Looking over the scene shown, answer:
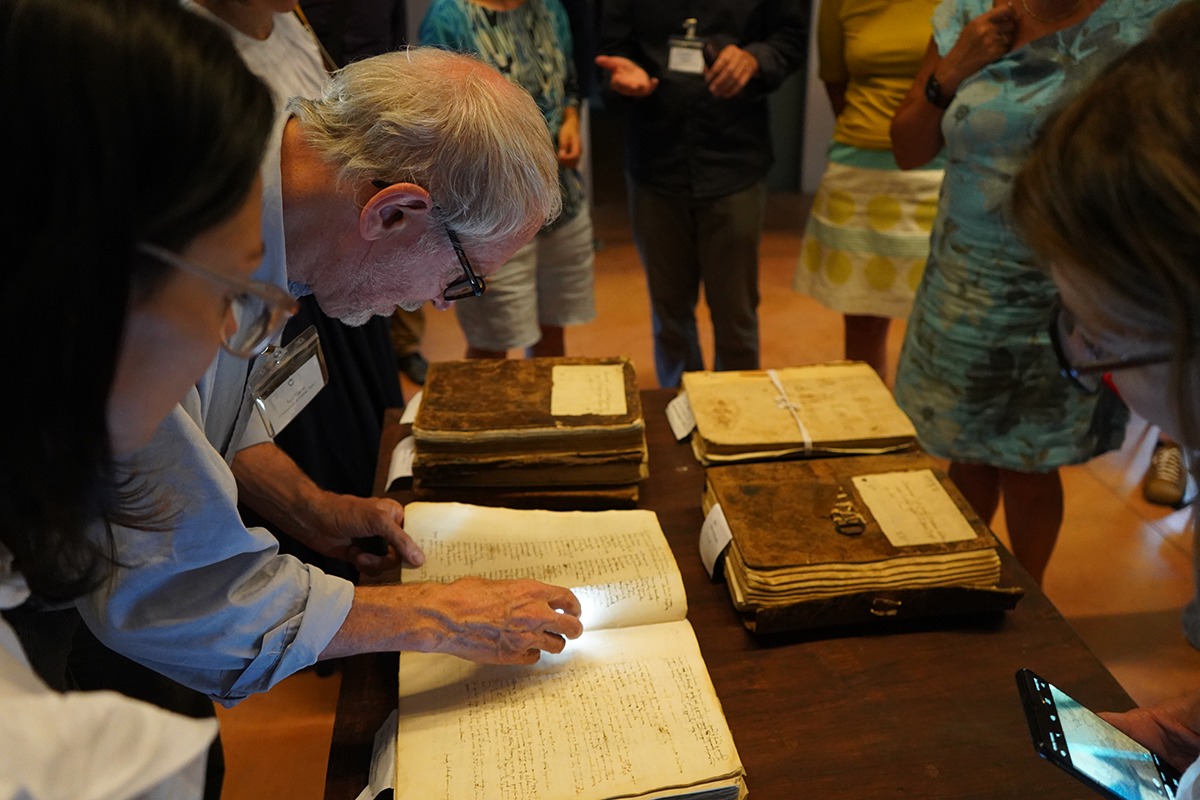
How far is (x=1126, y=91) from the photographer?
71 centimetres

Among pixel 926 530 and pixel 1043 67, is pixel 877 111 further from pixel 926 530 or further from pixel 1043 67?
pixel 926 530

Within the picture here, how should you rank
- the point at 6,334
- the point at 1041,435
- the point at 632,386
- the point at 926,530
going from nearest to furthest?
the point at 6,334
the point at 926,530
the point at 632,386
the point at 1041,435

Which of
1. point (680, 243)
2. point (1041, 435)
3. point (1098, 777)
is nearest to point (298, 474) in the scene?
point (1098, 777)

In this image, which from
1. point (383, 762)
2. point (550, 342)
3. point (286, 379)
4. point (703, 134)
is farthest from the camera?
point (550, 342)

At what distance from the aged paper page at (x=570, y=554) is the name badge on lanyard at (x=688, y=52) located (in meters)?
1.53

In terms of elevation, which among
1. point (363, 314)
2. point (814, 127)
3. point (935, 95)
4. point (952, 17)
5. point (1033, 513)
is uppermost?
point (952, 17)

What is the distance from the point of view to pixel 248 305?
744 mm

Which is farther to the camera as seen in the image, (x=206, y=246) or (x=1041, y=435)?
(x=1041, y=435)

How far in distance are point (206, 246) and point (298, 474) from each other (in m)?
0.82

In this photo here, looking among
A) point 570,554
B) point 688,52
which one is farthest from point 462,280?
point 688,52

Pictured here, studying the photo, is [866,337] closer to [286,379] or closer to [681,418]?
[681,418]

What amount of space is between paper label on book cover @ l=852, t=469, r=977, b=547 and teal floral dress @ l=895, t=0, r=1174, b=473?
48 cm

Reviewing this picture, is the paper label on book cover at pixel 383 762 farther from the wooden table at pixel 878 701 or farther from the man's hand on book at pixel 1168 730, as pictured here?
the man's hand on book at pixel 1168 730

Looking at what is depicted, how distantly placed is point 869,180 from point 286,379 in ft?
5.81
